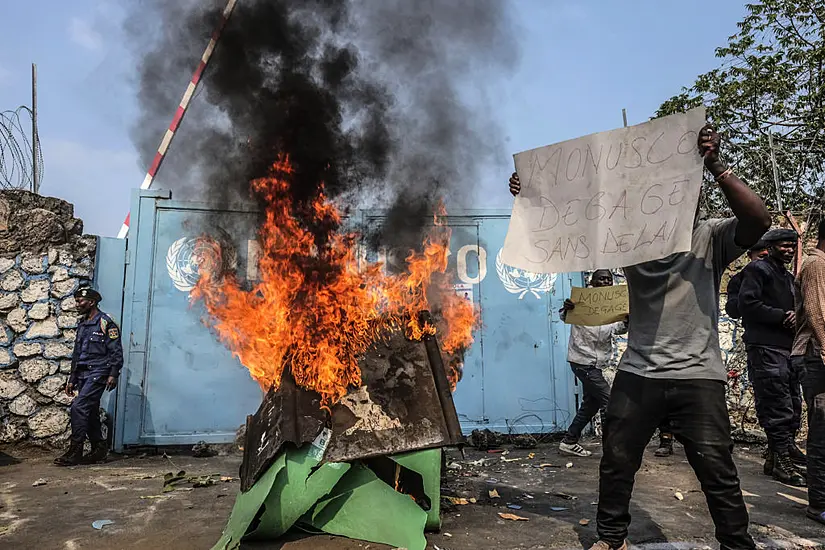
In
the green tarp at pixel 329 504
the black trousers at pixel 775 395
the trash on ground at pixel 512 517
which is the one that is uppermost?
the black trousers at pixel 775 395

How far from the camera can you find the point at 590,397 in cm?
671

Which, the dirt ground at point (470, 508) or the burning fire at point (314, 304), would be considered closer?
the dirt ground at point (470, 508)

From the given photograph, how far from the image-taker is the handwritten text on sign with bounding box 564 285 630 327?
19.7 feet

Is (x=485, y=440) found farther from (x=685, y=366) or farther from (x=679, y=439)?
(x=685, y=366)

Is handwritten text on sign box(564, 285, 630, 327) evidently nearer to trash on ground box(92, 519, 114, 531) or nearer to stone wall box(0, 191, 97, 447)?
trash on ground box(92, 519, 114, 531)

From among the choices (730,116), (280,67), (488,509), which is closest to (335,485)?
(488,509)

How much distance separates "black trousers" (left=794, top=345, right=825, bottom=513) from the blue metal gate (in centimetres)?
410

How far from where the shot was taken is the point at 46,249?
7508 mm

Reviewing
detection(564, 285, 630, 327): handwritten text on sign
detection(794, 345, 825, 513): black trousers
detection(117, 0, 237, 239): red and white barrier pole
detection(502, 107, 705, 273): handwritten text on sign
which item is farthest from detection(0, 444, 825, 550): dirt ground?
detection(117, 0, 237, 239): red and white barrier pole

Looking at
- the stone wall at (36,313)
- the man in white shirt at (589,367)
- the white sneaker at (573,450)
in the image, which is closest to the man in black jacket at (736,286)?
the man in white shirt at (589,367)

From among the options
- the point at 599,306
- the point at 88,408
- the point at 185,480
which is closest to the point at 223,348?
the point at 88,408

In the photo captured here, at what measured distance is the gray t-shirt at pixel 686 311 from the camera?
9.41ft

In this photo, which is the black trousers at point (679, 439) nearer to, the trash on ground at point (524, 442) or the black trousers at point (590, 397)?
the black trousers at point (590, 397)

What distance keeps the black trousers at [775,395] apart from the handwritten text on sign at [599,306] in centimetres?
134
